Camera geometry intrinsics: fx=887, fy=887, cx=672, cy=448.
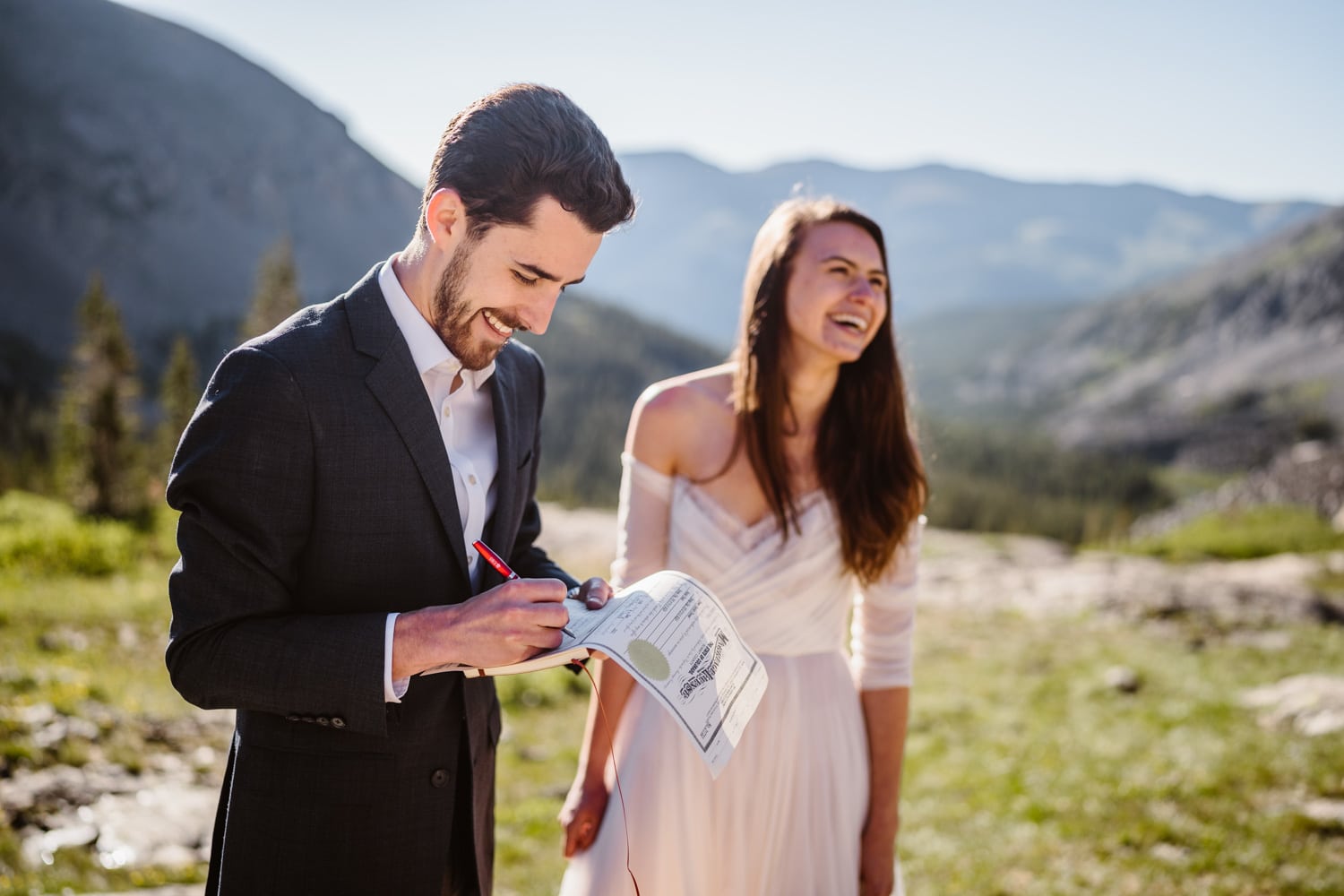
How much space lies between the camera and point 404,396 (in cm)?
188

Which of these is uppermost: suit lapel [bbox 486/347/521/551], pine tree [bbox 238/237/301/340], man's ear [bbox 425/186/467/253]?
pine tree [bbox 238/237/301/340]

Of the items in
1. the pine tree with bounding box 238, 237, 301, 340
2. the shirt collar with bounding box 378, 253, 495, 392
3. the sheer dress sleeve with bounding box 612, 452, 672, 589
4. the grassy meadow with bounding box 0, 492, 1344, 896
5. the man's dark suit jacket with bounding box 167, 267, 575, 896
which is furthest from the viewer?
the pine tree with bounding box 238, 237, 301, 340

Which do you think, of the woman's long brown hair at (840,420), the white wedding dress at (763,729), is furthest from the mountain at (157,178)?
the white wedding dress at (763,729)

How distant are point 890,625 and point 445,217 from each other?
202 centimetres

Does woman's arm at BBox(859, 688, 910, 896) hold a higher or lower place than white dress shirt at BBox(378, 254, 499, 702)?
lower

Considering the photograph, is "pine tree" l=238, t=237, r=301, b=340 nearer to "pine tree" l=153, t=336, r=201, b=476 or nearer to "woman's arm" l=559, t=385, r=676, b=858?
"pine tree" l=153, t=336, r=201, b=476

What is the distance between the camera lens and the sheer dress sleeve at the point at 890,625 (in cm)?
301

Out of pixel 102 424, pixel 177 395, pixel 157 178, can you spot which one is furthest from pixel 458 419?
pixel 157 178

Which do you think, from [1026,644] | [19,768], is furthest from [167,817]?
[1026,644]

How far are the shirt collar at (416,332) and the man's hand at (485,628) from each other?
54 centimetres

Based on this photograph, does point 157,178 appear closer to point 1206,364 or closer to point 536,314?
point 536,314

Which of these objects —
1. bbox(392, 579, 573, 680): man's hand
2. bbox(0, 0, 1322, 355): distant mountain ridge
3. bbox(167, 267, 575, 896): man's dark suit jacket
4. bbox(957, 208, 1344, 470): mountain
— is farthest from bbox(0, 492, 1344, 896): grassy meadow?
bbox(0, 0, 1322, 355): distant mountain ridge

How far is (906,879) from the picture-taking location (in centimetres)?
550

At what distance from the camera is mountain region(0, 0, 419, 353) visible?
306ft
